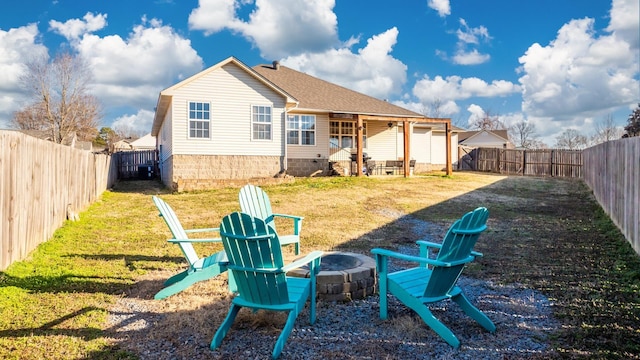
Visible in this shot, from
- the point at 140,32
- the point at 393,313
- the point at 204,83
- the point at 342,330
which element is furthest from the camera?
the point at 140,32

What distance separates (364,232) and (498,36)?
16.5 meters

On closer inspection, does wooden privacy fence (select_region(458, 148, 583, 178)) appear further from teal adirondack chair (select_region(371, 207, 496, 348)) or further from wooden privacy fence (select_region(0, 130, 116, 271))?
wooden privacy fence (select_region(0, 130, 116, 271))

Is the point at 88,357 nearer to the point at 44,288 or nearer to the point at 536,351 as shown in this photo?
the point at 44,288

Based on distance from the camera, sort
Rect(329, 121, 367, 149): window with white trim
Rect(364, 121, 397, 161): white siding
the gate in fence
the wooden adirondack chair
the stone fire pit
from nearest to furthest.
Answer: the wooden adirondack chair
the stone fire pit
Rect(329, 121, 367, 149): window with white trim
Rect(364, 121, 397, 161): white siding
the gate in fence

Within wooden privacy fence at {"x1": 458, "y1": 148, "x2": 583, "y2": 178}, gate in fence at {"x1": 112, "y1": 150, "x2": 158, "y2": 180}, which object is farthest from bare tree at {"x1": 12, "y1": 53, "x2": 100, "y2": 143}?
wooden privacy fence at {"x1": 458, "y1": 148, "x2": 583, "y2": 178}

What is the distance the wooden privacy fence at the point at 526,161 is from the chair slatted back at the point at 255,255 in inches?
924

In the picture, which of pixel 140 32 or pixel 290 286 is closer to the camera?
pixel 290 286

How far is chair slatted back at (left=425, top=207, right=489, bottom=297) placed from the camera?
11.5 ft

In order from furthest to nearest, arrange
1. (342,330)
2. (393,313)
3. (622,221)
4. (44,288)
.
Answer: (622,221) < (44,288) < (393,313) < (342,330)

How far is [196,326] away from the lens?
3.75 metres

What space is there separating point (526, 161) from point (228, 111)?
18.4 metres

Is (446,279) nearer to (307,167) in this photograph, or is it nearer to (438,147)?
(307,167)

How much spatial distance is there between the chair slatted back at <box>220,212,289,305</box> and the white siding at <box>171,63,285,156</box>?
13.6 m

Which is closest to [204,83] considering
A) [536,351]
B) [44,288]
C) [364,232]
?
[364,232]
